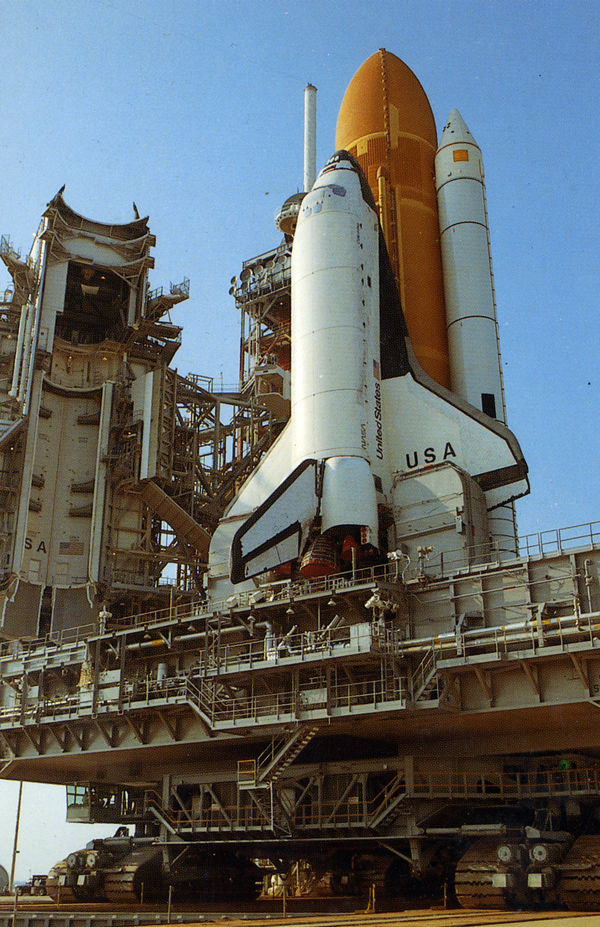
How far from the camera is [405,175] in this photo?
33969mm

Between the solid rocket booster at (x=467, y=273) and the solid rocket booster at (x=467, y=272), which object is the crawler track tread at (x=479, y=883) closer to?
the solid rocket booster at (x=467, y=273)

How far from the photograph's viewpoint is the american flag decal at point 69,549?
36.8m

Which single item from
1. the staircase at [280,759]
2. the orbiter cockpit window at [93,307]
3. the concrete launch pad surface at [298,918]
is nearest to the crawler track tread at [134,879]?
A: the concrete launch pad surface at [298,918]

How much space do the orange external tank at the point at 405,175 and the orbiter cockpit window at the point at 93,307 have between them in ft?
39.1

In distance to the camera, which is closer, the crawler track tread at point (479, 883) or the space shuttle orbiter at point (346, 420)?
the crawler track tread at point (479, 883)

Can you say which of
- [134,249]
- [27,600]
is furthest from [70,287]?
[27,600]

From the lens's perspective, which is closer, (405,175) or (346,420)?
(346,420)

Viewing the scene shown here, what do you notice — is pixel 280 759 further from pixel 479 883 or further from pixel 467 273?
pixel 467 273

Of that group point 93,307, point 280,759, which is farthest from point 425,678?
point 93,307

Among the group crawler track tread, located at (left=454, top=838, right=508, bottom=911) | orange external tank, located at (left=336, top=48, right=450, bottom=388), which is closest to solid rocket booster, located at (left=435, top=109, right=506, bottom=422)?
orange external tank, located at (left=336, top=48, right=450, bottom=388)

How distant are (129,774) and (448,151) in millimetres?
23870

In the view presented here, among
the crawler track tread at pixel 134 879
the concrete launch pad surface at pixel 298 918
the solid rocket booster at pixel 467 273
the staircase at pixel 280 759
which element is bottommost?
the concrete launch pad surface at pixel 298 918

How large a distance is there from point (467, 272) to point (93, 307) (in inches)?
722

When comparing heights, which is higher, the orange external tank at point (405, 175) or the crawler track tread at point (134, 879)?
the orange external tank at point (405, 175)
